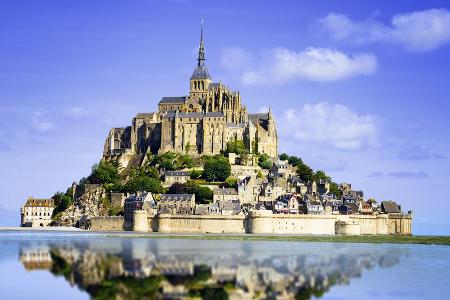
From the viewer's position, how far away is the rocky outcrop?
88.8 metres

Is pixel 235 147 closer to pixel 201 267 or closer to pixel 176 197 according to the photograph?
pixel 176 197

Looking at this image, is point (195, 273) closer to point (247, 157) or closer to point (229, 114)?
point (247, 157)

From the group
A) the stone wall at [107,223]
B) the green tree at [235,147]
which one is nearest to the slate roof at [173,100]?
the green tree at [235,147]

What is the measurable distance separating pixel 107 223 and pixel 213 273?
159ft

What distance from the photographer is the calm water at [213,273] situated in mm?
32844

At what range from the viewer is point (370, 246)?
6706cm

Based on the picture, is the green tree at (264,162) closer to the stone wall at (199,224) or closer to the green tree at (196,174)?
the green tree at (196,174)

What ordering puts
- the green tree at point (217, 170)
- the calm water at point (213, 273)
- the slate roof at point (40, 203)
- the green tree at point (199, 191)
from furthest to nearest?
the slate roof at point (40, 203) < the green tree at point (217, 170) < the green tree at point (199, 191) < the calm water at point (213, 273)

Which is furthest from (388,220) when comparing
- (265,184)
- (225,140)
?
(225,140)

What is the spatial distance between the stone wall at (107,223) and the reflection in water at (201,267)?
79.0 feet

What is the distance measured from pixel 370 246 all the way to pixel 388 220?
24472 millimetres

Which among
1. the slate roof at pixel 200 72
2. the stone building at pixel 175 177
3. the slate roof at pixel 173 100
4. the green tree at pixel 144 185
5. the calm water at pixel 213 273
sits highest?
the slate roof at pixel 200 72

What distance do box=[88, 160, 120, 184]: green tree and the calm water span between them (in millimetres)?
35359

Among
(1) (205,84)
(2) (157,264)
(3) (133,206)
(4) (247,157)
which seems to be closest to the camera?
(2) (157,264)
